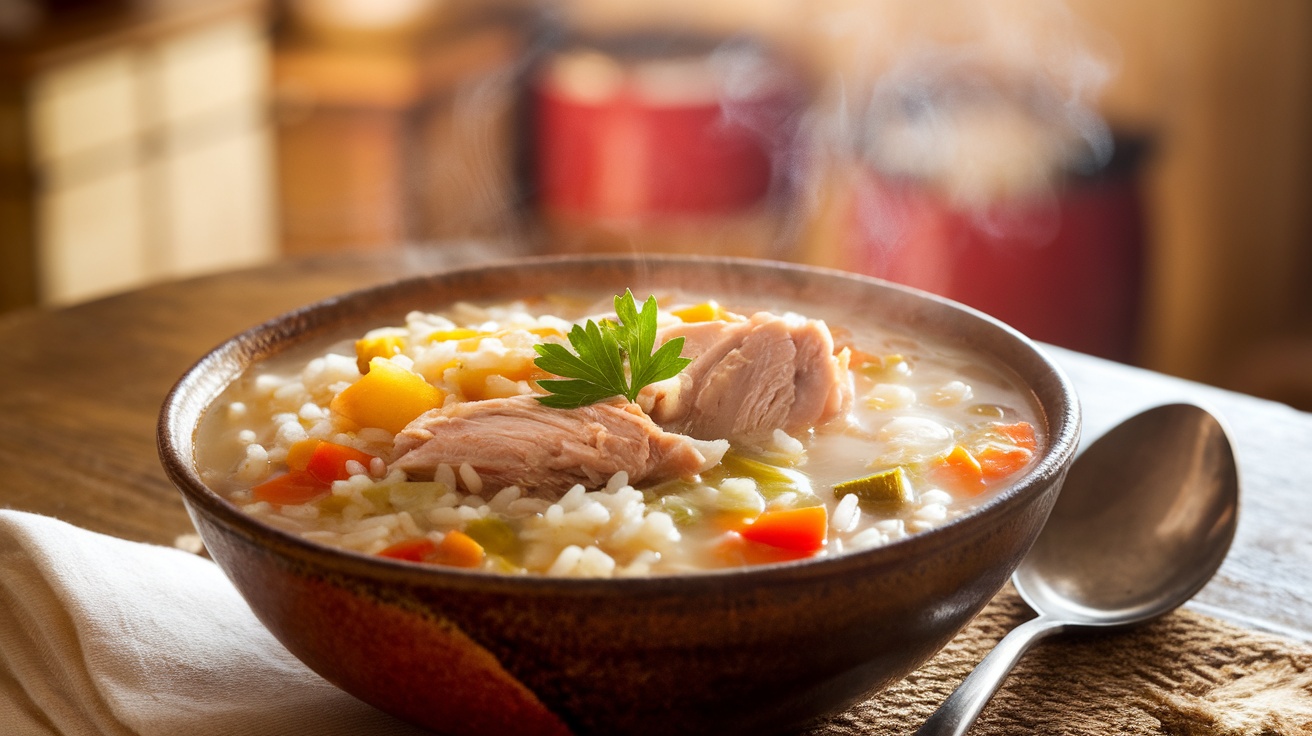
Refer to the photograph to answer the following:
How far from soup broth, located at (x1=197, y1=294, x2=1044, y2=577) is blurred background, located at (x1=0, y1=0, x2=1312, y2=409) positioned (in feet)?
9.46

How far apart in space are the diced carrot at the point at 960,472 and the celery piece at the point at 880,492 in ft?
0.31

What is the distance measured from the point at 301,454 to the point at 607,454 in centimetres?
47

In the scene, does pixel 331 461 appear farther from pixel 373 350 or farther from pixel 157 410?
pixel 157 410

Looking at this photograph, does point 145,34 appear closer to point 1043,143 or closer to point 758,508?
point 1043,143

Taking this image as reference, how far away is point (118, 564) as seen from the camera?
2.03 meters

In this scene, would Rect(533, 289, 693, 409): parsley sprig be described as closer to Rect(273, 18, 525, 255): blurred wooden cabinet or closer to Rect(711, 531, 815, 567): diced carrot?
Rect(711, 531, 815, 567): diced carrot

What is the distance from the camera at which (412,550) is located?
5.32 ft

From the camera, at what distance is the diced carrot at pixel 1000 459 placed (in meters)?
1.90

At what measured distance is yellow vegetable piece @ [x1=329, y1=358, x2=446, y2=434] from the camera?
6.37 feet

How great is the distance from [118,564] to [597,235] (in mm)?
4409

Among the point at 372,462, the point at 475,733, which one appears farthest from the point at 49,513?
the point at 475,733

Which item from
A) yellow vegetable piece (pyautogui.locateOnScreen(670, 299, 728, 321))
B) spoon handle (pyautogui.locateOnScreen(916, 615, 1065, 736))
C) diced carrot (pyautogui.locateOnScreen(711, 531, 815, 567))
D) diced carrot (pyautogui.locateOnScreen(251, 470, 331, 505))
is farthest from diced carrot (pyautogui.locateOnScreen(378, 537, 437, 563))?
yellow vegetable piece (pyautogui.locateOnScreen(670, 299, 728, 321))

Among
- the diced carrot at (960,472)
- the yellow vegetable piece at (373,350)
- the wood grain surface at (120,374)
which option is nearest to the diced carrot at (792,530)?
the diced carrot at (960,472)

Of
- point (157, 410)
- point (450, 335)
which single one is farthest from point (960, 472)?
point (157, 410)
